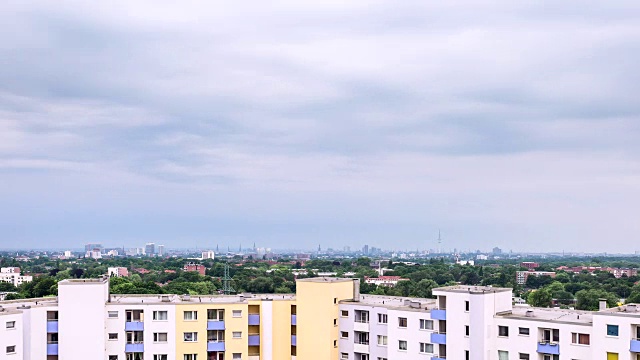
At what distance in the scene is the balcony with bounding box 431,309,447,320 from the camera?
167 feet

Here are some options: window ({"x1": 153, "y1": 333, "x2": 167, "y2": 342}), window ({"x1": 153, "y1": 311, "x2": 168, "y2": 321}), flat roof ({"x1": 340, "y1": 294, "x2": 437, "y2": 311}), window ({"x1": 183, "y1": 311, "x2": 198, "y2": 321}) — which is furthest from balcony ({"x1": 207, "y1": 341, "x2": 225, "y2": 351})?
flat roof ({"x1": 340, "y1": 294, "x2": 437, "y2": 311})

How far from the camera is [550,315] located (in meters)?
50.4

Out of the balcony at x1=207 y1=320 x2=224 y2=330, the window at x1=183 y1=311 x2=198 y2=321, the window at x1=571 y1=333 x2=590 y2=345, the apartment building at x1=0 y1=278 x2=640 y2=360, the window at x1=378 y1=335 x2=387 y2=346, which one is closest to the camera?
the window at x1=571 y1=333 x2=590 y2=345

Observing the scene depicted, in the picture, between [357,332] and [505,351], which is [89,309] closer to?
[357,332]

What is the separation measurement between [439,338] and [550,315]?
25.9 ft

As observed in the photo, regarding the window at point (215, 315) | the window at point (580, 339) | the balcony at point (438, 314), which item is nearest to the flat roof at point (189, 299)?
the window at point (215, 315)

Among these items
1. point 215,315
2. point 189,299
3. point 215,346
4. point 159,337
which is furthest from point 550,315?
point 159,337

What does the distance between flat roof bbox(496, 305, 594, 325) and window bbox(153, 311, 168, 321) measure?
2443cm

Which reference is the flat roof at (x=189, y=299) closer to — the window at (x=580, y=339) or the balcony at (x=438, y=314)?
the balcony at (x=438, y=314)

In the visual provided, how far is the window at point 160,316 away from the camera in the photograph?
54281 mm

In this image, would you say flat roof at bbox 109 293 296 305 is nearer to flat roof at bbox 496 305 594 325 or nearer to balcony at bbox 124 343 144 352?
balcony at bbox 124 343 144 352

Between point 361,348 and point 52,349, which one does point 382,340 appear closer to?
point 361,348

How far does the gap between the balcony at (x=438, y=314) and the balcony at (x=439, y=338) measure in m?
1.15

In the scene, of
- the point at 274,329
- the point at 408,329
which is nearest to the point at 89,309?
the point at 274,329
